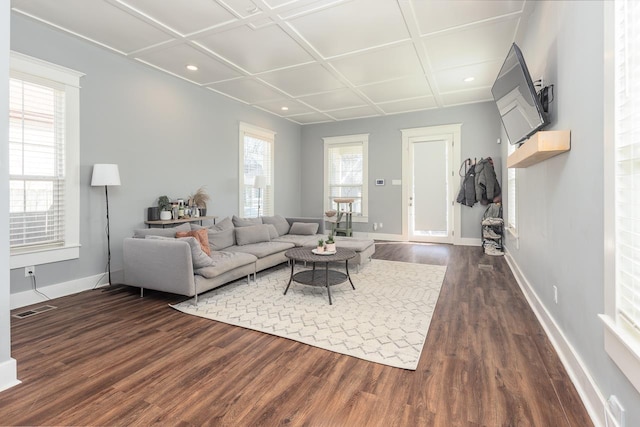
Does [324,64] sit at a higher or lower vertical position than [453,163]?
higher

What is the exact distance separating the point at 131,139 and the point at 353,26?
10.7 ft

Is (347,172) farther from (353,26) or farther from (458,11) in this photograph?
(458,11)

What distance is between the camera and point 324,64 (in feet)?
14.6

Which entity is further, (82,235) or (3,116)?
(82,235)

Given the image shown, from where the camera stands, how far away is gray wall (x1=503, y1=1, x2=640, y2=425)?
1.53 meters

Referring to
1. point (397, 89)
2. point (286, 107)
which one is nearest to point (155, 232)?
point (286, 107)

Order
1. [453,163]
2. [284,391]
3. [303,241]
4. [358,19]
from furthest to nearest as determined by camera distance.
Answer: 1. [453,163]
2. [303,241]
3. [358,19]
4. [284,391]

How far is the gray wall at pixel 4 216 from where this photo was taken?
1840 mm

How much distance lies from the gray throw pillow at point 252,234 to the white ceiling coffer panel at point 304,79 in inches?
94.4

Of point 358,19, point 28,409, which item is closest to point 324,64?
point 358,19

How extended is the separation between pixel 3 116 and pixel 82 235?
7.67 ft

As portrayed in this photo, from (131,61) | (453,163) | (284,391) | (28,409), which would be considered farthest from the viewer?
(453,163)

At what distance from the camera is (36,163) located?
337 cm

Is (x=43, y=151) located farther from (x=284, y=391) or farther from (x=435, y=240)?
(x=435, y=240)
